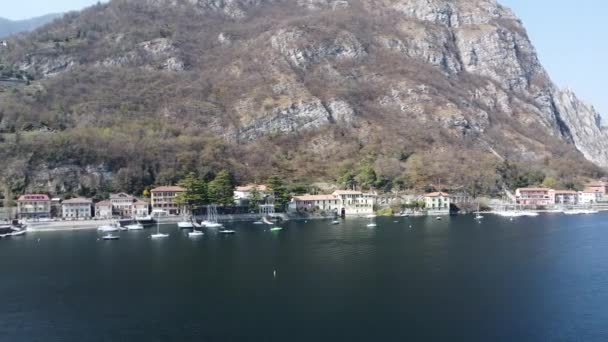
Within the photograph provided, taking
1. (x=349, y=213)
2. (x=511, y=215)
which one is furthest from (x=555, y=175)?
(x=349, y=213)

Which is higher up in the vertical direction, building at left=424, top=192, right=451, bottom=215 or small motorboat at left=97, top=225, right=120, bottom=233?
building at left=424, top=192, right=451, bottom=215

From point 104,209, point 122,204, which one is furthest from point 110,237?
point 122,204

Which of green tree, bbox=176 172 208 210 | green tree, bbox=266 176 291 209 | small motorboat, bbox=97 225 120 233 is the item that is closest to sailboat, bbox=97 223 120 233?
small motorboat, bbox=97 225 120 233

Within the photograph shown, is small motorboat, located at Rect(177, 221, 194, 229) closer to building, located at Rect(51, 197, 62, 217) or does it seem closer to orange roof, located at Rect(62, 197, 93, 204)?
orange roof, located at Rect(62, 197, 93, 204)

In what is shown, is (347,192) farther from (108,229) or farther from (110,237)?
(110,237)

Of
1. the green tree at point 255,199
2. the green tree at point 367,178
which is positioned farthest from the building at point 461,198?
the green tree at point 255,199

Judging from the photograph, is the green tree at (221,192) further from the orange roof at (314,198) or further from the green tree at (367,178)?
the green tree at (367,178)
